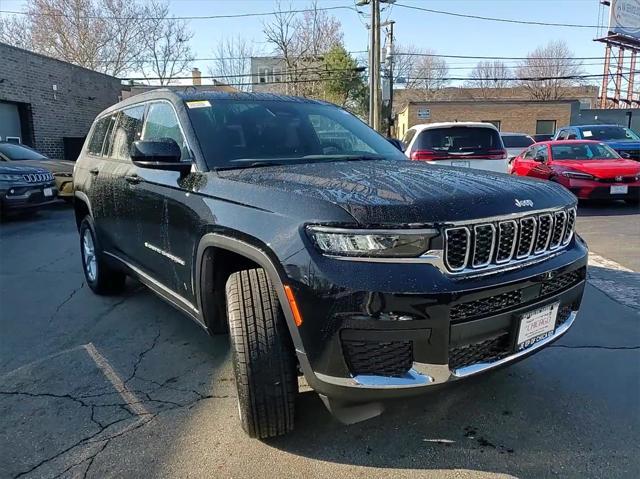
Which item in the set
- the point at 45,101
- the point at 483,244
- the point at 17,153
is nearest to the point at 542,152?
the point at 483,244

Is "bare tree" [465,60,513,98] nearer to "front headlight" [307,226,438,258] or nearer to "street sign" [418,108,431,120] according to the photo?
"street sign" [418,108,431,120]

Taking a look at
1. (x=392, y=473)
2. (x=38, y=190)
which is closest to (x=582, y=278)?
(x=392, y=473)

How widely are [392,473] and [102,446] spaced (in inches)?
56.8

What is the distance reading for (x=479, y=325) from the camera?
2107mm

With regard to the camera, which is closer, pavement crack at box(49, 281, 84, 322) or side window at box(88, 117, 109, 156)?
pavement crack at box(49, 281, 84, 322)

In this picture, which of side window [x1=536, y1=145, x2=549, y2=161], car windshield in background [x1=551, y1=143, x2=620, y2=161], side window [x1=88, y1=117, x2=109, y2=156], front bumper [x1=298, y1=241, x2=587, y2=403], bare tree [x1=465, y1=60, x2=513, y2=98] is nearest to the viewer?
front bumper [x1=298, y1=241, x2=587, y2=403]

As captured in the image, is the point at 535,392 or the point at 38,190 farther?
the point at 38,190

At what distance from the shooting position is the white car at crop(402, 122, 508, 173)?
8492 mm

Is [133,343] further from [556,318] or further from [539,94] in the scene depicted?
[539,94]

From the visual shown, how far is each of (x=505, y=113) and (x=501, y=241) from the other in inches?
1420

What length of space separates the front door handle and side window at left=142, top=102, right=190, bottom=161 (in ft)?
Result: 1.00

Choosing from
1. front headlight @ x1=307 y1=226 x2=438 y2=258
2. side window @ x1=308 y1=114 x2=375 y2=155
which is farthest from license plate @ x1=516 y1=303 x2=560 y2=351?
side window @ x1=308 y1=114 x2=375 y2=155

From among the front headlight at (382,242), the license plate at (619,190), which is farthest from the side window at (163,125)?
the license plate at (619,190)

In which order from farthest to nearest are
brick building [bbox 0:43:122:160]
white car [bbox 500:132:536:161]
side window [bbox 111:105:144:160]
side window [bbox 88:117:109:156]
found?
1. white car [bbox 500:132:536:161]
2. brick building [bbox 0:43:122:160]
3. side window [bbox 88:117:109:156]
4. side window [bbox 111:105:144:160]
